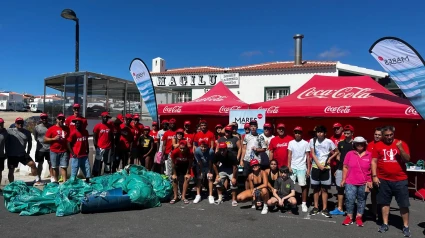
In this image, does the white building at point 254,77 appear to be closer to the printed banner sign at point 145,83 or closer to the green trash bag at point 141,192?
the printed banner sign at point 145,83

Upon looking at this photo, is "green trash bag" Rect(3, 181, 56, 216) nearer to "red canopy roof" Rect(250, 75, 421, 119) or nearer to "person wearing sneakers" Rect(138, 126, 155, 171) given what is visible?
"person wearing sneakers" Rect(138, 126, 155, 171)

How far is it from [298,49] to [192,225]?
1520 cm

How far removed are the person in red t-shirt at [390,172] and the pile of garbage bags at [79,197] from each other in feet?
12.8

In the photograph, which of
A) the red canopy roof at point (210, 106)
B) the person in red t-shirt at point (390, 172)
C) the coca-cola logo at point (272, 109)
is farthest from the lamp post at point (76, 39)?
the person in red t-shirt at point (390, 172)

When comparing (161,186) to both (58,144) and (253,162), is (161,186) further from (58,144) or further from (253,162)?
(58,144)

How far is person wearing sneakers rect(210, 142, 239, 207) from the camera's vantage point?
6480mm

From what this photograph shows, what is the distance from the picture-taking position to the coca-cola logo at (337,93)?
852cm

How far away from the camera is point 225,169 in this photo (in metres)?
6.66

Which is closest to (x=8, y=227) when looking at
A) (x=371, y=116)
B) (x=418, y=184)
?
(x=371, y=116)

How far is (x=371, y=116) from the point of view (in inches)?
294

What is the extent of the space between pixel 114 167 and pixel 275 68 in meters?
11.6

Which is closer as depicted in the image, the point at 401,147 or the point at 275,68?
the point at 401,147

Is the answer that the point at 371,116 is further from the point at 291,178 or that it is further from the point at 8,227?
the point at 8,227

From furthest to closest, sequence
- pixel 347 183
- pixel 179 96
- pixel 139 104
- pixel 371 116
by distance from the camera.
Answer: pixel 179 96
pixel 139 104
pixel 371 116
pixel 347 183
